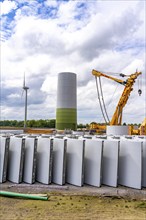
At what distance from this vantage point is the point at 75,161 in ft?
33.1

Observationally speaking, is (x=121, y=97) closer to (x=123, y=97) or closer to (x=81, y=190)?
(x=123, y=97)

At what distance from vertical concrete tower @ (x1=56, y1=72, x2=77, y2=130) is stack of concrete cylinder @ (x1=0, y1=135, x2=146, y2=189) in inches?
954

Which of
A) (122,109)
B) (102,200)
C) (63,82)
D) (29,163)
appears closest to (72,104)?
(63,82)

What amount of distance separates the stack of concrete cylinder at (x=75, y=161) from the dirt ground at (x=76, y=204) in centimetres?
39

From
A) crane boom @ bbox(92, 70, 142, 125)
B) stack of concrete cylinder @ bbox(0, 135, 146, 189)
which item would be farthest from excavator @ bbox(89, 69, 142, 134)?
stack of concrete cylinder @ bbox(0, 135, 146, 189)

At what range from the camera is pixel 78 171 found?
32.5 ft

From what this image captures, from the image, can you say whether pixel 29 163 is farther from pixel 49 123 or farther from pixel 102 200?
pixel 49 123

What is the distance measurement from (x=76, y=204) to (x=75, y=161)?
2469 mm

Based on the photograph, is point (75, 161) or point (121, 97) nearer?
point (75, 161)

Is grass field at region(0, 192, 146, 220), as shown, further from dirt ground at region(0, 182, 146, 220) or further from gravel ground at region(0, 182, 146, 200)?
gravel ground at region(0, 182, 146, 200)

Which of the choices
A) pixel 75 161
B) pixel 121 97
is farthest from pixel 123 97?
pixel 75 161

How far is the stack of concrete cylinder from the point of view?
32.0 ft

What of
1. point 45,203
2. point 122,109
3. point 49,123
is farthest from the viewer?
point 49,123

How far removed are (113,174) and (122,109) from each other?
21.3 metres
